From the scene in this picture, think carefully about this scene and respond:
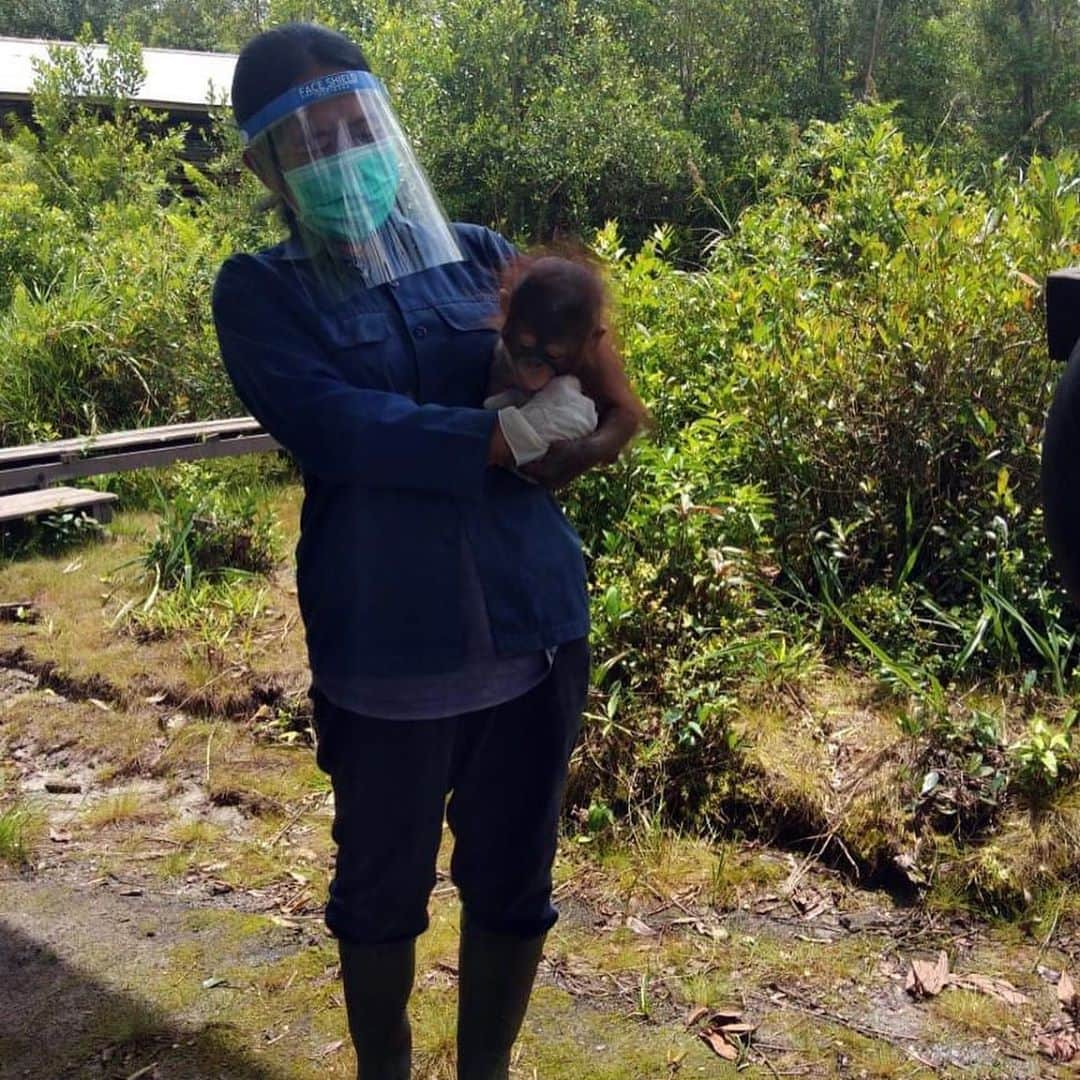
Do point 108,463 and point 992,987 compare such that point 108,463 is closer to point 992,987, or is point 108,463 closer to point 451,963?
point 451,963

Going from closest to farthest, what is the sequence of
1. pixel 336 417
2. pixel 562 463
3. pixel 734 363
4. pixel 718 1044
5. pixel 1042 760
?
1. pixel 336 417
2. pixel 562 463
3. pixel 718 1044
4. pixel 1042 760
5. pixel 734 363

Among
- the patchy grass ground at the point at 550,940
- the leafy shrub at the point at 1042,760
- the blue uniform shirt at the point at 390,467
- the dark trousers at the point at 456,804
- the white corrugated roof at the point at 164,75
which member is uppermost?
the white corrugated roof at the point at 164,75

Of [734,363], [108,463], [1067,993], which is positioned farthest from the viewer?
[108,463]

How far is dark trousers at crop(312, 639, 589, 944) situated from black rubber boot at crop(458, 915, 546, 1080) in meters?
0.04

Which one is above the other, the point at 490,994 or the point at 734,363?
the point at 734,363

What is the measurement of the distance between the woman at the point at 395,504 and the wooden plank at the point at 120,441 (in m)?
4.93

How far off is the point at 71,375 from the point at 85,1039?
5.80 m

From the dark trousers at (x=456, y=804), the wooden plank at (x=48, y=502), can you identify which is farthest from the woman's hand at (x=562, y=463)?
the wooden plank at (x=48, y=502)

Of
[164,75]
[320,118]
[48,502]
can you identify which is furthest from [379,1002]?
[164,75]

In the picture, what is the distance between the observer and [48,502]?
6297mm

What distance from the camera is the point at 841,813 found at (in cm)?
350

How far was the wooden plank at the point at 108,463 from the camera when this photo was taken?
21.7 feet

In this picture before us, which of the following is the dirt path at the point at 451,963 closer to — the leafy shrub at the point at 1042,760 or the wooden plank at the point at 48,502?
the leafy shrub at the point at 1042,760

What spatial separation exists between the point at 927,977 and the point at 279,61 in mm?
2430
